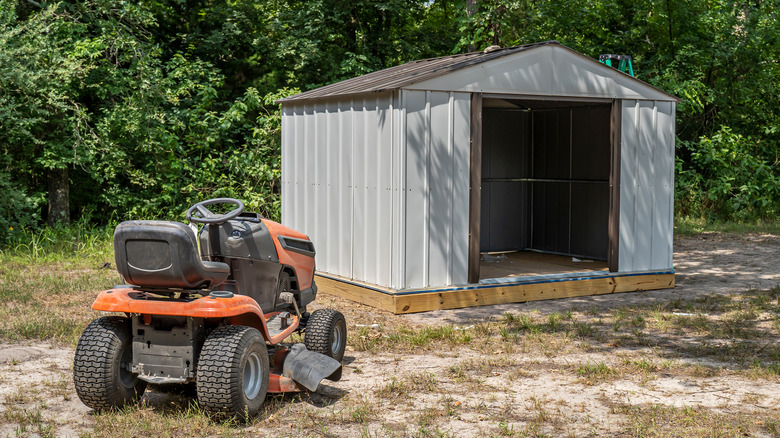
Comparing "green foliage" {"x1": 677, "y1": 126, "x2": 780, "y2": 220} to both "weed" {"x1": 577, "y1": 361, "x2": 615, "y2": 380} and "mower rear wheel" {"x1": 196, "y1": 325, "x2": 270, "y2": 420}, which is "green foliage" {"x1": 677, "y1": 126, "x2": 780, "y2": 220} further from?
"mower rear wheel" {"x1": 196, "y1": 325, "x2": 270, "y2": 420}

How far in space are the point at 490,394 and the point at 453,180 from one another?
3676mm

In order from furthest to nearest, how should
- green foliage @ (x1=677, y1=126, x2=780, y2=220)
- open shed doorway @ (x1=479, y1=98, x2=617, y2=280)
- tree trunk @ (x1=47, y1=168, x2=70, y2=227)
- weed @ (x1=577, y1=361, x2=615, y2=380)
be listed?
1. green foliage @ (x1=677, y1=126, x2=780, y2=220)
2. tree trunk @ (x1=47, y1=168, x2=70, y2=227)
3. open shed doorway @ (x1=479, y1=98, x2=617, y2=280)
4. weed @ (x1=577, y1=361, x2=615, y2=380)

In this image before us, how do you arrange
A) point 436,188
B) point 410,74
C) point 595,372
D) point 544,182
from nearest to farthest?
point 595,372 < point 436,188 < point 410,74 < point 544,182

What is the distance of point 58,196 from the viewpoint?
46.9 feet

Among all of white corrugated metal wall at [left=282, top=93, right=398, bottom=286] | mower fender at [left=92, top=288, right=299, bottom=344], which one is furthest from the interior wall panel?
mower fender at [left=92, top=288, right=299, bottom=344]

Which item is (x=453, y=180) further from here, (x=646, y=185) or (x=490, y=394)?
(x=490, y=394)

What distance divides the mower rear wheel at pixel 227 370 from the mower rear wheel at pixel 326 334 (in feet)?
3.64

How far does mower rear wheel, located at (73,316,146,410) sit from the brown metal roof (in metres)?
4.39

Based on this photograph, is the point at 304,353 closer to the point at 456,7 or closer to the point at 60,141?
the point at 60,141

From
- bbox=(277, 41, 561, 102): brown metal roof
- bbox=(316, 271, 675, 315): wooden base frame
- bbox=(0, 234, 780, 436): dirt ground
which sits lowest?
bbox=(0, 234, 780, 436): dirt ground

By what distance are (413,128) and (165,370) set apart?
450 centimetres

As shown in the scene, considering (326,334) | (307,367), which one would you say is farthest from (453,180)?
(307,367)

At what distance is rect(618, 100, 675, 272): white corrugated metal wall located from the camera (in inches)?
403

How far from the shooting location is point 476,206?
9148 mm
